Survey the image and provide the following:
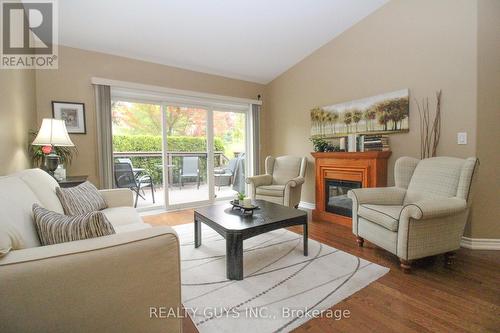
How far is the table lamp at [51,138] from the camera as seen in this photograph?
2490mm

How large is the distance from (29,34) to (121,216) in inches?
99.6

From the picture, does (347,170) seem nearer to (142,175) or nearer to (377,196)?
(377,196)

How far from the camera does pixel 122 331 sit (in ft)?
3.16

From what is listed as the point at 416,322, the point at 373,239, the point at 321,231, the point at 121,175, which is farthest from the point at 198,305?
the point at 121,175

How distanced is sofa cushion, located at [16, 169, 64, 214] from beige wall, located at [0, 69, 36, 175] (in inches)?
19.1

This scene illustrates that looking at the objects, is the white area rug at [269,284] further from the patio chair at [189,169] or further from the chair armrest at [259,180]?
the patio chair at [189,169]

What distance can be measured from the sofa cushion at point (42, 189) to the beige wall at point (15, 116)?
49cm

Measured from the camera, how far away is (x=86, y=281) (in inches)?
35.3

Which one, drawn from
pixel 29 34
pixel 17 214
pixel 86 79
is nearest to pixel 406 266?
pixel 17 214

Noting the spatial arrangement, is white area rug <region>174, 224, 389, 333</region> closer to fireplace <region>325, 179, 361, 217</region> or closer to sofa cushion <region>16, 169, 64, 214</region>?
fireplace <region>325, 179, 361, 217</region>

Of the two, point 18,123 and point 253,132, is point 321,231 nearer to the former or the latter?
point 253,132

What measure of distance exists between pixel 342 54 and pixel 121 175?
3.90m

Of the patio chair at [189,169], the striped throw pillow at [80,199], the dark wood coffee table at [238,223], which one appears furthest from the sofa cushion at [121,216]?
the patio chair at [189,169]

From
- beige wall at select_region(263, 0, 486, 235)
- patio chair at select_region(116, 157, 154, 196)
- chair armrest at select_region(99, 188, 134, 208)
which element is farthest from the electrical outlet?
patio chair at select_region(116, 157, 154, 196)
